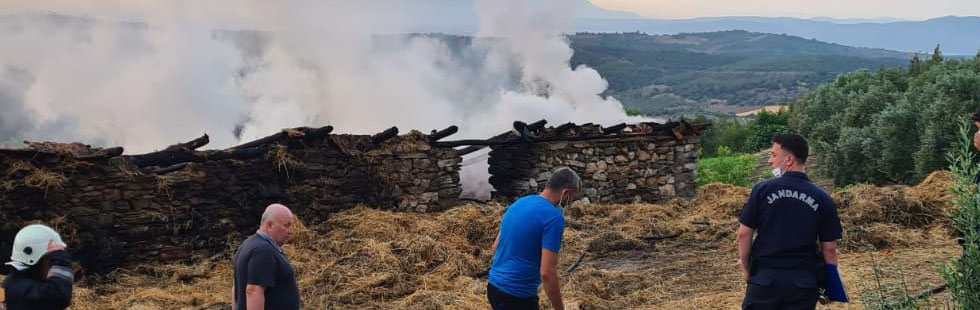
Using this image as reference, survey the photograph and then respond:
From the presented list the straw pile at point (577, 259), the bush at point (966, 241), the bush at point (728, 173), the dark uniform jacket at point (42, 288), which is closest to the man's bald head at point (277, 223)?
the dark uniform jacket at point (42, 288)

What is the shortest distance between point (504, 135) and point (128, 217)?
229 inches

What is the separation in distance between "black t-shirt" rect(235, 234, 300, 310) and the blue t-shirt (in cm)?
124

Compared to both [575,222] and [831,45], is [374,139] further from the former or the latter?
[831,45]

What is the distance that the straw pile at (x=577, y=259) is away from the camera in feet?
25.4

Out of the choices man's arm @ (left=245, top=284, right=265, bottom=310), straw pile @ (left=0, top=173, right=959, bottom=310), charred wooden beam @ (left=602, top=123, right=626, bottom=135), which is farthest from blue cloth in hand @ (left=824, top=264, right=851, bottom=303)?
charred wooden beam @ (left=602, top=123, right=626, bottom=135)

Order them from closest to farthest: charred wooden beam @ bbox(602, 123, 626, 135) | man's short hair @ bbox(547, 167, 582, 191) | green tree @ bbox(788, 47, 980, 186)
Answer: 1. man's short hair @ bbox(547, 167, 582, 191)
2. charred wooden beam @ bbox(602, 123, 626, 135)
3. green tree @ bbox(788, 47, 980, 186)

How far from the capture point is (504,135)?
42.0ft

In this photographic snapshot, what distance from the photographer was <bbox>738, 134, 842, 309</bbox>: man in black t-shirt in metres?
4.44

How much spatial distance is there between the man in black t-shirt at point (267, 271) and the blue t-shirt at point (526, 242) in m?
1.25

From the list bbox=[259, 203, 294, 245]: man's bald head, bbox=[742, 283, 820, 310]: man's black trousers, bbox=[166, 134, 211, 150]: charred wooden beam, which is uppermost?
bbox=[166, 134, 211, 150]: charred wooden beam

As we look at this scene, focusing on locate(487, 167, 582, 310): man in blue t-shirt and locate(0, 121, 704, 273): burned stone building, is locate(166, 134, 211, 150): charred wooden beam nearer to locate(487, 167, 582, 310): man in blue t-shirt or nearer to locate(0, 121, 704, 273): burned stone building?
locate(0, 121, 704, 273): burned stone building

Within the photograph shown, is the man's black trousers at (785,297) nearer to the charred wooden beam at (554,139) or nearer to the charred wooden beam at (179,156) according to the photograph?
the charred wooden beam at (179,156)

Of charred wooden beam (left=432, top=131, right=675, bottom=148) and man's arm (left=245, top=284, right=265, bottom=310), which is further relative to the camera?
charred wooden beam (left=432, top=131, right=675, bottom=148)

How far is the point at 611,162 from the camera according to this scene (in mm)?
13453
